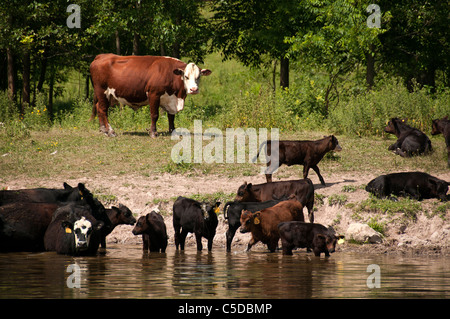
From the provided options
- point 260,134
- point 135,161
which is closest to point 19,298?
point 135,161

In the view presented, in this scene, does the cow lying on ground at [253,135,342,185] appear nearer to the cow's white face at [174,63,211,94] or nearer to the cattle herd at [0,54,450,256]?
the cattle herd at [0,54,450,256]

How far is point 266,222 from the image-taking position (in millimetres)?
12711

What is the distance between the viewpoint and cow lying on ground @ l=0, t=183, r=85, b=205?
14398 mm

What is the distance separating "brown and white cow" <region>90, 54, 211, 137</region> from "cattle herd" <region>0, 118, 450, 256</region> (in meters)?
6.30

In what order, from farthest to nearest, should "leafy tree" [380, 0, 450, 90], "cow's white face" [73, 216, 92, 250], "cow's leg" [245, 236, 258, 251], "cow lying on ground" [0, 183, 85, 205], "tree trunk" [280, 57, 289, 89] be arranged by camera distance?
"tree trunk" [280, 57, 289, 89]
"leafy tree" [380, 0, 450, 90]
"cow lying on ground" [0, 183, 85, 205]
"cow's leg" [245, 236, 258, 251]
"cow's white face" [73, 216, 92, 250]

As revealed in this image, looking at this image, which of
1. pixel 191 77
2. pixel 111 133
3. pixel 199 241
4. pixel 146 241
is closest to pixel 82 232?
pixel 146 241

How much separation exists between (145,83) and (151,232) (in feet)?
30.1

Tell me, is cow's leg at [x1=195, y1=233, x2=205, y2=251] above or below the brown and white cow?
below

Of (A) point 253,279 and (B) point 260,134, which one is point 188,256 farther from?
(B) point 260,134

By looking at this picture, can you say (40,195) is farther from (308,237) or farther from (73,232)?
(308,237)

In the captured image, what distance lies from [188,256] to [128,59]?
11.2 metres

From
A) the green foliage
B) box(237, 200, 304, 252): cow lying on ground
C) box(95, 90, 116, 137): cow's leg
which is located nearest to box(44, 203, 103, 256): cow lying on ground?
box(237, 200, 304, 252): cow lying on ground

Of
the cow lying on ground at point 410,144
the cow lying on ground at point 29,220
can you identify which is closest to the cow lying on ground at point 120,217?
the cow lying on ground at point 29,220

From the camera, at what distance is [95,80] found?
877 inches
